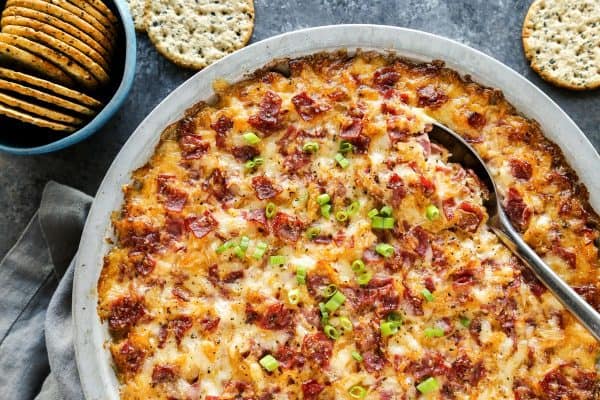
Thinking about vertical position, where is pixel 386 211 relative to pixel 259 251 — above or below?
above

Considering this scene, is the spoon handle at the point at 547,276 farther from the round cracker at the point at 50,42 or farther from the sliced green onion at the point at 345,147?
the round cracker at the point at 50,42

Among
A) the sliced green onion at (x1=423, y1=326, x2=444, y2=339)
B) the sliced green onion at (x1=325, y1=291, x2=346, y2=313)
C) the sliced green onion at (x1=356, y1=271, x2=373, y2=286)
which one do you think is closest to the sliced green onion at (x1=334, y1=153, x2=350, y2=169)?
the sliced green onion at (x1=356, y1=271, x2=373, y2=286)

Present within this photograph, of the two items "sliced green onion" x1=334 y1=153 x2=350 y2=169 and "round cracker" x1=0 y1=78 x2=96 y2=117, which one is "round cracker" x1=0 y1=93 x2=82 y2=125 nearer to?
"round cracker" x1=0 y1=78 x2=96 y2=117

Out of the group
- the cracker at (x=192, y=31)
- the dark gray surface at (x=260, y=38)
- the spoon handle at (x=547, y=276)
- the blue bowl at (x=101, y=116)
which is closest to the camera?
the spoon handle at (x=547, y=276)

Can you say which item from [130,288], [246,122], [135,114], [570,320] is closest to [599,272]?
[570,320]

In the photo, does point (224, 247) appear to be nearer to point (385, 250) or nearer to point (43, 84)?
point (385, 250)

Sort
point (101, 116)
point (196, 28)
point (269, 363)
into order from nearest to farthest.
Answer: point (269, 363) → point (101, 116) → point (196, 28)

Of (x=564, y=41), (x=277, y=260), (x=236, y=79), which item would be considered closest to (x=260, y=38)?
(x=236, y=79)

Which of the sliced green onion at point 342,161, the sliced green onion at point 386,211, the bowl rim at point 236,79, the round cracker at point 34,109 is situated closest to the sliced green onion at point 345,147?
the sliced green onion at point 342,161
